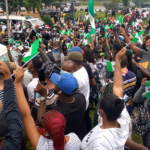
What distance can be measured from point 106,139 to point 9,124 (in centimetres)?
86

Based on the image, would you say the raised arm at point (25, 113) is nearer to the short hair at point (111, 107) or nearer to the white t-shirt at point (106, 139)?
the white t-shirt at point (106, 139)

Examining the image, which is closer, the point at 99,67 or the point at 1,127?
the point at 1,127

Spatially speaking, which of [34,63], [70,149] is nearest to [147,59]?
[34,63]

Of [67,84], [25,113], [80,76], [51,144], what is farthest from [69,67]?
[51,144]

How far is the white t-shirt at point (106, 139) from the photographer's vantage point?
76.9 inches

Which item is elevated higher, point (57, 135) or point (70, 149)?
point (57, 135)

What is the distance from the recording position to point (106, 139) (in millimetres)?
1982

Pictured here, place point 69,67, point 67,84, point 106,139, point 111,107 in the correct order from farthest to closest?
point 69,67 → point 67,84 → point 111,107 → point 106,139

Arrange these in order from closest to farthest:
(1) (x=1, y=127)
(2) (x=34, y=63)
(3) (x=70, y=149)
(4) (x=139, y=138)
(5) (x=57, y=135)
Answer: (1) (x=1, y=127)
(5) (x=57, y=135)
(3) (x=70, y=149)
(2) (x=34, y=63)
(4) (x=139, y=138)

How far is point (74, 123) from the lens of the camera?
2582mm

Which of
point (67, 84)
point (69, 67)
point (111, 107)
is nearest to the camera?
point (111, 107)

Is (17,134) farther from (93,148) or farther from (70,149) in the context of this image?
(93,148)

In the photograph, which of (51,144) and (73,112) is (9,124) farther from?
(73,112)

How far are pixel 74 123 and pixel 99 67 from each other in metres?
1.98
